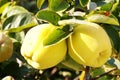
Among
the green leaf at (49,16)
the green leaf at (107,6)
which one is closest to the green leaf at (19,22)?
the green leaf at (49,16)

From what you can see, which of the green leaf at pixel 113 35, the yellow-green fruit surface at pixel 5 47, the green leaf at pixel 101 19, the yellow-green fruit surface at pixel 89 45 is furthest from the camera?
the yellow-green fruit surface at pixel 5 47

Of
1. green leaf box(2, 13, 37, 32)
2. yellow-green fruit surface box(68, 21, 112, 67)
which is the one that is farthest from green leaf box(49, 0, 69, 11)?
yellow-green fruit surface box(68, 21, 112, 67)

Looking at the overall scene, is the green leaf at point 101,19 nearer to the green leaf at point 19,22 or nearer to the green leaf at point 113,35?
the green leaf at point 113,35

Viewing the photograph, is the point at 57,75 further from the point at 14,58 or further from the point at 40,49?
the point at 40,49

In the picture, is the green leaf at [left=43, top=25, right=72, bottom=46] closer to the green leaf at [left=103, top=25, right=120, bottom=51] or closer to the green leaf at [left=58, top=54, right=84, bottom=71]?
the green leaf at [left=58, top=54, right=84, bottom=71]

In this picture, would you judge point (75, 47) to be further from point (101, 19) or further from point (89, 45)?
point (101, 19)

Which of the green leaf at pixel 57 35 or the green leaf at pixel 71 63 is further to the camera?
the green leaf at pixel 71 63

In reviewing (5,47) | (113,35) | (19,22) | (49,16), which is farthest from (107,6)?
(5,47)
